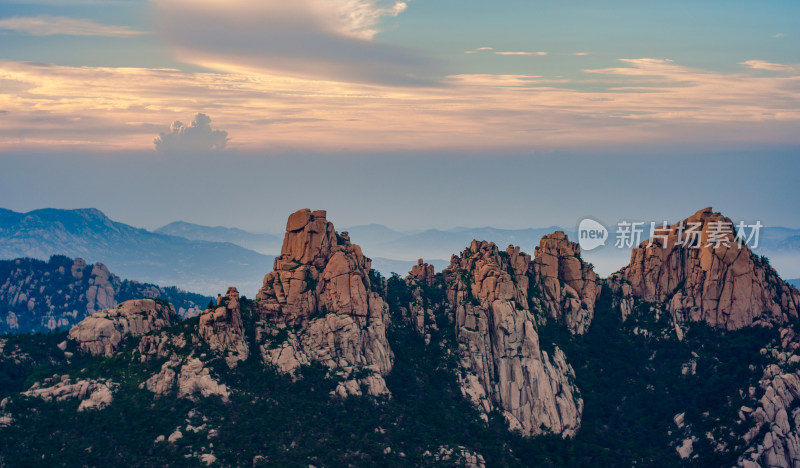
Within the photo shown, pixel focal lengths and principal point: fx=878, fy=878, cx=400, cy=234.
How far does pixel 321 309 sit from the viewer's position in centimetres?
13650

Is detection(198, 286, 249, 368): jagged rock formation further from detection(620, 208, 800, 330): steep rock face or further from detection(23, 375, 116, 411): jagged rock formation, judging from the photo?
detection(620, 208, 800, 330): steep rock face

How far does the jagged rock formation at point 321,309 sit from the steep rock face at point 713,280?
5147 cm

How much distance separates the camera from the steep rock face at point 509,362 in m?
137

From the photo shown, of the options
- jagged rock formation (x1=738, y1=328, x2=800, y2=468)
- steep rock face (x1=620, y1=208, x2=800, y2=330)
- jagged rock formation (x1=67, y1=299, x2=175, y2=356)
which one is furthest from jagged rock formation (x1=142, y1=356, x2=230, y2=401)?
steep rock face (x1=620, y1=208, x2=800, y2=330)

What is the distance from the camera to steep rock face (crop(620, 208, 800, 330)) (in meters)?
146

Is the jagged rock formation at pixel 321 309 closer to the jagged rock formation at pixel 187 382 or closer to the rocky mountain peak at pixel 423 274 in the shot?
the jagged rock formation at pixel 187 382

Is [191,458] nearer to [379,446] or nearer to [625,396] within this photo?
[379,446]

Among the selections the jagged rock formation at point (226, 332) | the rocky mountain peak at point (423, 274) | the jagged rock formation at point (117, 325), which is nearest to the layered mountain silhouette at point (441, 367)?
the jagged rock formation at point (226, 332)

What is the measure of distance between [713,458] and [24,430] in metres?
93.9

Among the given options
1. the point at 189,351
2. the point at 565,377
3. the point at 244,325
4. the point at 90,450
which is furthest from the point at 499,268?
the point at 90,450

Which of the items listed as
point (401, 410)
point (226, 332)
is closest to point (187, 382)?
point (226, 332)

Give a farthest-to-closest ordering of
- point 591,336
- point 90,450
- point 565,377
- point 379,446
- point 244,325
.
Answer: point 591,336 → point 565,377 → point 244,325 → point 379,446 → point 90,450

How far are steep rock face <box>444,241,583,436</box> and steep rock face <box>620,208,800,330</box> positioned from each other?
24508 mm

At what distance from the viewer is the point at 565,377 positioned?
467 ft
